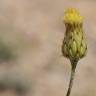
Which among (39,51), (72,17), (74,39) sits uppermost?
(72,17)

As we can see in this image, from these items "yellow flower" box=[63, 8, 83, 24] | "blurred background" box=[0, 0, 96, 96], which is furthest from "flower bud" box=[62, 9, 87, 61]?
"blurred background" box=[0, 0, 96, 96]

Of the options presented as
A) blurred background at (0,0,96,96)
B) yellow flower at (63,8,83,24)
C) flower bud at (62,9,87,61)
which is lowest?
blurred background at (0,0,96,96)

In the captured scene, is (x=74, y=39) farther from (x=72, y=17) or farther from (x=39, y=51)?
(x=39, y=51)

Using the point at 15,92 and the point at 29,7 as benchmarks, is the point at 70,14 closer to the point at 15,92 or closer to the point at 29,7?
the point at 15,92

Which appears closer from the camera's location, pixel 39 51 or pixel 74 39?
pixel 74 39

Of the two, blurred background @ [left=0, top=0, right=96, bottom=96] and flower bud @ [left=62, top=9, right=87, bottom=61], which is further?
blurred background @ [left=0, top=0, right=96, bottom=96]

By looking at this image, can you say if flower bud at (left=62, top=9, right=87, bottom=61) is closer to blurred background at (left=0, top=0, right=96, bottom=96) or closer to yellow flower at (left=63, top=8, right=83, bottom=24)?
yellow flower at (left=63, top=8, right=83, bottom=24)

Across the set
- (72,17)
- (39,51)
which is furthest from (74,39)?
(39,51)

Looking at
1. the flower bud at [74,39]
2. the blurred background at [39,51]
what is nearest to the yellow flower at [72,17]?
the flower bud at [74,39]

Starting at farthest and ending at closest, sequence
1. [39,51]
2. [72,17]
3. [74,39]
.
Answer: [39,51]
[72,17]
[74,39]

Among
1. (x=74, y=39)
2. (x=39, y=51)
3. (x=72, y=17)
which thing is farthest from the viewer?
(x=39, y=51)
